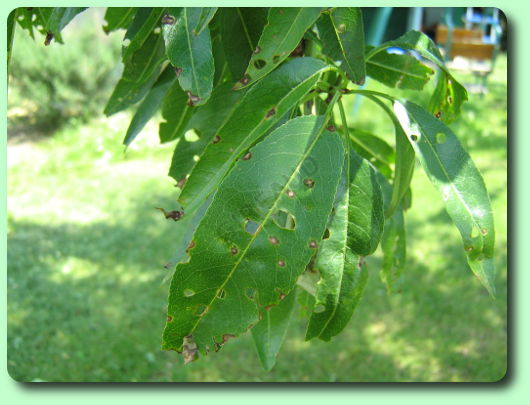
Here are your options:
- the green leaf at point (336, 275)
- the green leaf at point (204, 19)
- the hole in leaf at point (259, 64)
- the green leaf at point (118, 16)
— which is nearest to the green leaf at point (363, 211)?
the green leaf at point (336, 275)

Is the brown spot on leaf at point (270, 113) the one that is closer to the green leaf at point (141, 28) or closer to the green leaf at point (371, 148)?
the green leaf at point (141, 28)

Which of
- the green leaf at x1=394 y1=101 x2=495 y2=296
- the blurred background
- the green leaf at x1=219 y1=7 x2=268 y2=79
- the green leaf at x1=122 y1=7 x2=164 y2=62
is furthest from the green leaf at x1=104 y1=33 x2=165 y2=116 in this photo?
the blurred background

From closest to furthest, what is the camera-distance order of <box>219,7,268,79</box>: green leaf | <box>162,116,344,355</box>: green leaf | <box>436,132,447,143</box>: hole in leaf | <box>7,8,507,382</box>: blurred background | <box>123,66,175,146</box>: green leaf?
<box>162,116,344,355</box>: green leaf → <box>436,132,447,143</box>: hole in leaf → <box>219,7,268,79</box>: green leaf → <box>123,66,175,146</box>: green leaf → <box>7,8,507,382</box>: blurred background

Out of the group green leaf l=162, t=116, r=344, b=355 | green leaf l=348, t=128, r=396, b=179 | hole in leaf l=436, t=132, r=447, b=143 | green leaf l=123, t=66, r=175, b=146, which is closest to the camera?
green leaf l=162, t=116, r=344, b=355

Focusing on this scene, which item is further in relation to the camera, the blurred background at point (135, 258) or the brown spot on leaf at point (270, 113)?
the blurred background at point (135, 258)

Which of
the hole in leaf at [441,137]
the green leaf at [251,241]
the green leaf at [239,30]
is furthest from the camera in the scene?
the green leaf at [239,30]

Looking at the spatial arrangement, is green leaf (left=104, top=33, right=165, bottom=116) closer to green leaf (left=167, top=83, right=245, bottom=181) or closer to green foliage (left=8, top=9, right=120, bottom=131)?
green leaf (left=167, top=83, right=245, bottom=181)
